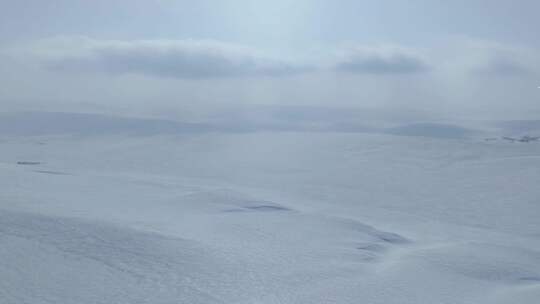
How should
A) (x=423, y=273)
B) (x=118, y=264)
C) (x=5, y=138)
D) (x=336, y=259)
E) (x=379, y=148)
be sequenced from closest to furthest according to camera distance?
(x=118, y=264), (x=423, y=273), (x=336, y=259), (x=379, y=148), (x=5, y=138)

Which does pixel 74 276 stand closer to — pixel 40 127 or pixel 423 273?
pixel 423 273

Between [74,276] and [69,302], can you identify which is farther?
[74,276]

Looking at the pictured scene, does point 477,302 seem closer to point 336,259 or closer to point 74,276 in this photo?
point 336,259

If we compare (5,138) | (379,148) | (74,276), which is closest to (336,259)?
(74,276)

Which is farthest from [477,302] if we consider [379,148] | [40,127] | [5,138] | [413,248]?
[40,127]

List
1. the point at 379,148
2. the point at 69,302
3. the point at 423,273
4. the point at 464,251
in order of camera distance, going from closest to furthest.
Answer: the point at 69,302, the point at 423,273, the point at 464,251, the point at 379,148

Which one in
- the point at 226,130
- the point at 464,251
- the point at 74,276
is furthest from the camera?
the point at 226,130
